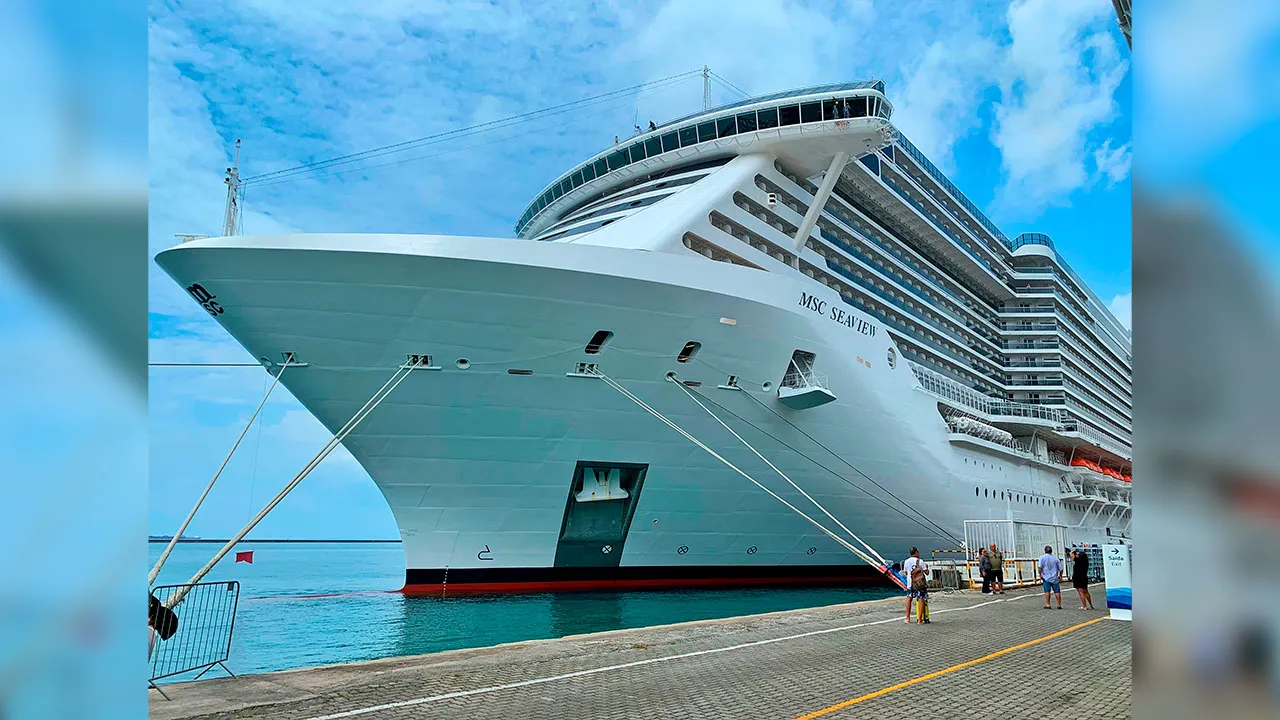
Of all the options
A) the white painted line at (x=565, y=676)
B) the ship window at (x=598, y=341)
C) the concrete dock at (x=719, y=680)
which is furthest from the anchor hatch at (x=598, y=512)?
the white painted line at (x=565, y=676)

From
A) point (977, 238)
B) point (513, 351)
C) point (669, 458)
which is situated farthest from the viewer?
point (977, 238)

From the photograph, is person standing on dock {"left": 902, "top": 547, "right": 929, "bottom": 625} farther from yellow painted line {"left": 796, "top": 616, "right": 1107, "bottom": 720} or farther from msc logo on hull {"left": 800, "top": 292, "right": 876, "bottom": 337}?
msc logo on hull {"left": 800, "top": 292, "right": 876, "bottom": 337}

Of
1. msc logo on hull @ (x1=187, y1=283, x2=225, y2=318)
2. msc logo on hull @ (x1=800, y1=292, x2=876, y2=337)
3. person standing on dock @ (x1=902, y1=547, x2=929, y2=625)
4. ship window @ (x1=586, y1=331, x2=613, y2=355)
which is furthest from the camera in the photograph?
msc logo on hull @ (x1=800, y1=292, x2=876, y2=337)

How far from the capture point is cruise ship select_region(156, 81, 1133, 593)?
1405cm

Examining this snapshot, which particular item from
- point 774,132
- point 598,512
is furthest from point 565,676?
point 774,132

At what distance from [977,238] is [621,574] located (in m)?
25.8

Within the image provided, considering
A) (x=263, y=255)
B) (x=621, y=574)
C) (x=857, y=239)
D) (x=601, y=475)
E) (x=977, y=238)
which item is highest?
(x=977, y=238)

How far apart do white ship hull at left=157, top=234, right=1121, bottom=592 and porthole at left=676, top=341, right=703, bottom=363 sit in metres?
0.12

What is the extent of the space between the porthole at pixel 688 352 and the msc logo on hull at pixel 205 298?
27.4ft

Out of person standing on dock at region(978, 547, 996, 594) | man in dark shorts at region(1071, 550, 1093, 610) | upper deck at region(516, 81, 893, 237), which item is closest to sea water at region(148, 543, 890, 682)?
person standing on dock at region(978, 547, 996, 594)
